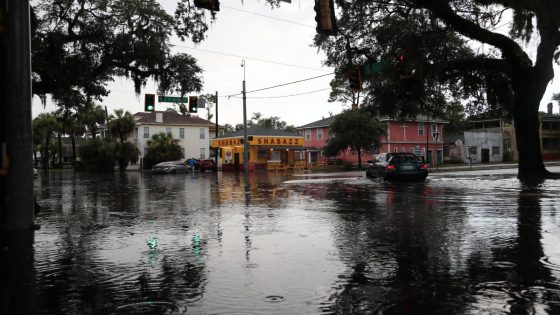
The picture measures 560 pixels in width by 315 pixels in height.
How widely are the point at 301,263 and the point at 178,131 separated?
230 ft

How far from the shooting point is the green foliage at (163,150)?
Result: 219 feet

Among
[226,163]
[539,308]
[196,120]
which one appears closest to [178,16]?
[539,308]

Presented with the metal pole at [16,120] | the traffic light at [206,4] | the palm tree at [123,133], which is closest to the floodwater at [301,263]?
the metal pole at [16,120]

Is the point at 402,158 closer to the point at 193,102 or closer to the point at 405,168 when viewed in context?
the point at 405,168

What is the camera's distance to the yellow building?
5853 centimetres

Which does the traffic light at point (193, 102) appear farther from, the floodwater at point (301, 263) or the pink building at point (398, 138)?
the pink building at point (398, 138)

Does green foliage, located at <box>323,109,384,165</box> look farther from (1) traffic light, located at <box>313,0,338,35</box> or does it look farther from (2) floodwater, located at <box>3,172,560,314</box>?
(2) floodwater, located at <box>3,172,560,314</box>

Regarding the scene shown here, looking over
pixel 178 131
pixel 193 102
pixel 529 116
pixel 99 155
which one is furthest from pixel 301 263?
pixel 178 131

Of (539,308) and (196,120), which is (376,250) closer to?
(539,308)

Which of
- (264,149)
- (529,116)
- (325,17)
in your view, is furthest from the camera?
(264,149)

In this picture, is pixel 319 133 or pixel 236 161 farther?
pixel 319 133

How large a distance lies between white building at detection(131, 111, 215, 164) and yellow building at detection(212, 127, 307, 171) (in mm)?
13794

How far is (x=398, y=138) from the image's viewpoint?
62.9m

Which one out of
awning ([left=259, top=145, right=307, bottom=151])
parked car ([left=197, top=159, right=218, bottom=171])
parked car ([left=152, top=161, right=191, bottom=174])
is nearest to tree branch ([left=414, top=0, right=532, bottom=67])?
parked car ([left=152, top=161, right=191, bottom=174])
